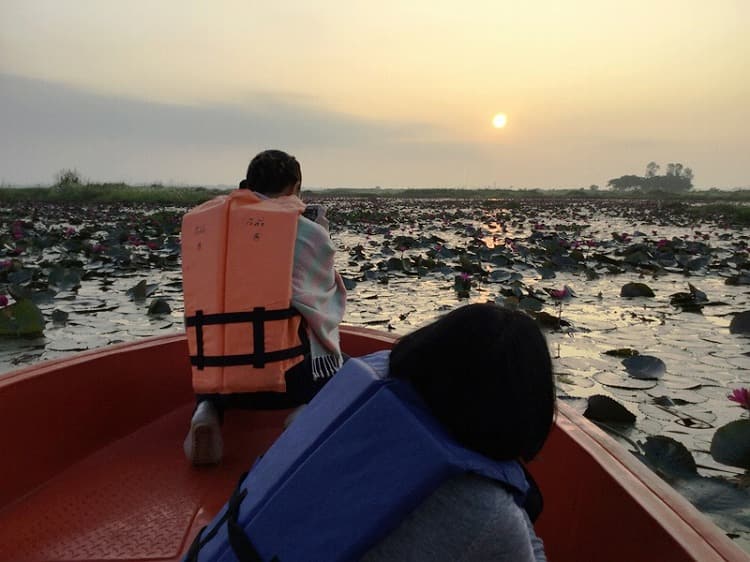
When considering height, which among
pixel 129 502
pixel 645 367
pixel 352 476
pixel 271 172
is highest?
pixel 271 172

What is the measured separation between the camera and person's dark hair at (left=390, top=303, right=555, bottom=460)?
891mm

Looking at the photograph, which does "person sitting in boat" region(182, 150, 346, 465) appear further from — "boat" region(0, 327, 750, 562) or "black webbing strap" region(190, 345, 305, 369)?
"boat" region(0, 327, 750, 562)

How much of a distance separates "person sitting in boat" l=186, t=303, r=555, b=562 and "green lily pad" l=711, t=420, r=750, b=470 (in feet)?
5.26

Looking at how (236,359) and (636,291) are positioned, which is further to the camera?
(636,291)

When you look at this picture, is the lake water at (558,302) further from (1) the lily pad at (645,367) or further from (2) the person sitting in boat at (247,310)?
(2) the person sitting in boat at (247,310)

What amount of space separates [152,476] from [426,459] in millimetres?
1670

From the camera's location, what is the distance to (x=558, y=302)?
5414mm

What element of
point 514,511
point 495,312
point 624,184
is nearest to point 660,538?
point 514,511

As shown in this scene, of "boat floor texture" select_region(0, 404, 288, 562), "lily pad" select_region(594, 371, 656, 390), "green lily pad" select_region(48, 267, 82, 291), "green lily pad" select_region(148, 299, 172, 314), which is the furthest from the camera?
"green lily pad" select_region(48, 267, 82, 291)

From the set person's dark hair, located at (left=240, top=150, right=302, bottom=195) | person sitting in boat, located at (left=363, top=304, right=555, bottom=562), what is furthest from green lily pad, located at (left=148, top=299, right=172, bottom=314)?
person sitting in boat, located at (left=363, top=304, right=555, bottom=562)

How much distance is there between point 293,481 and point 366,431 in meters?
0.17

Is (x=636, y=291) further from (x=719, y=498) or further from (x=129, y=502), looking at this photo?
(x=129, y=502)

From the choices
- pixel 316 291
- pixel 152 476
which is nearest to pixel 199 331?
pixel 316 291

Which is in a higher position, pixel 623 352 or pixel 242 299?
pixel 242 299
